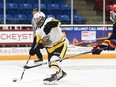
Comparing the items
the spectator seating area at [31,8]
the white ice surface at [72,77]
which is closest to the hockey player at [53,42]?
the white ice surface at [72,77]

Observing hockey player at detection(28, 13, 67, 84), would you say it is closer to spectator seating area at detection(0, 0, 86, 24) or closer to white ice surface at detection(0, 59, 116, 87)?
white ice surface at detection(0, 59, 116, 87)

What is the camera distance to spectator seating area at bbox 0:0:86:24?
41.2 ft

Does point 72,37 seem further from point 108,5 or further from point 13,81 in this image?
point 13,81

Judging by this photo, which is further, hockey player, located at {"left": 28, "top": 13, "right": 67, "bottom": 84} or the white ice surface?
the white ice surface

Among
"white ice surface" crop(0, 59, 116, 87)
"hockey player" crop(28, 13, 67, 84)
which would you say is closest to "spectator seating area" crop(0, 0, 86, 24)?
"white ice surface" crop(0, 59, 116, 87)

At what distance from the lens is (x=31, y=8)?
43.3 ft

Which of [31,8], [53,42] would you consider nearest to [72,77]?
[53,42]

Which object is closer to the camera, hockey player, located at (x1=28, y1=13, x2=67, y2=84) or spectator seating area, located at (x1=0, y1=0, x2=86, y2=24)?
hockey player, located at (x1=28, y1=13, x2=67, y2=84)

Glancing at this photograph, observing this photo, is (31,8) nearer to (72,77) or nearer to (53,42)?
(72,77)

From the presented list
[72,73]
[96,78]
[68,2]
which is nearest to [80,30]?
[68,2]

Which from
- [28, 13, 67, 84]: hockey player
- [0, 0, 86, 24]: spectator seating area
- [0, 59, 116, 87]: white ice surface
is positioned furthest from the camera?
[0, 0, 86, 24]: spectator seating area

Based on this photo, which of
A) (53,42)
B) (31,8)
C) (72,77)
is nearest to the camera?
(53,42)

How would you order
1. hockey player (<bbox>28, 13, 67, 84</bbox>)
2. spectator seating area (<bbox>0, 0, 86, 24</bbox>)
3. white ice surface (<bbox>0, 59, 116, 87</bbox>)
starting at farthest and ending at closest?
spectator seating area (<bbox>0, 0, 86, 24</bbox>), white ice surface (<bbox>0, 59, 116, 87</bbox>), hockey player (<bbox>28, 13, 67, 84</bbox>)

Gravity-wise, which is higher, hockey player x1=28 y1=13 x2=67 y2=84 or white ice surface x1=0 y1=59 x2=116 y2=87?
hockey player x1=28 y1=13 x2=67 y2=84
